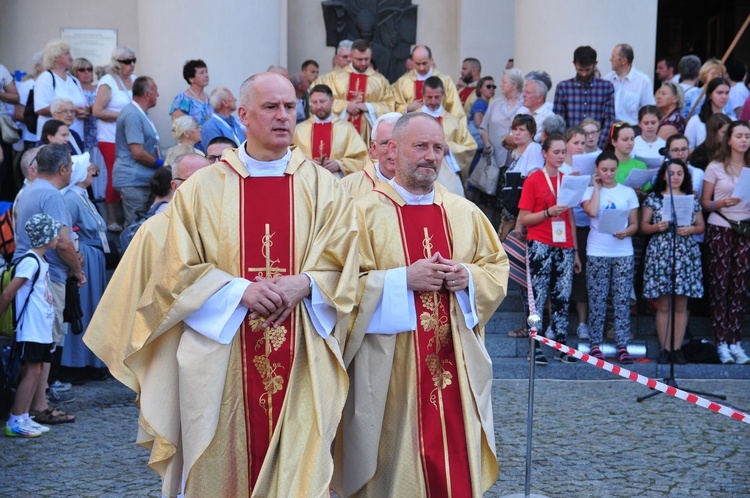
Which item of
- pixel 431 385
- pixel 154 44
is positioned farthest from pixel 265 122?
pixel 154 44

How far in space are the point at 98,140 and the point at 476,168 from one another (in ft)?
12.5

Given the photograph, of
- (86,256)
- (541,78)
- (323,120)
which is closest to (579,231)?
(541,78)

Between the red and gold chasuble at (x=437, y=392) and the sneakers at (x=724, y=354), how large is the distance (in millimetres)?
4646

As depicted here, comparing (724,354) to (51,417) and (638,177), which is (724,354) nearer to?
(638,177)

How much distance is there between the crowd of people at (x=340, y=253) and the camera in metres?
4.61

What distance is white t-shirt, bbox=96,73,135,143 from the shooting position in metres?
10.3

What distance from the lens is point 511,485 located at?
6.12 meters

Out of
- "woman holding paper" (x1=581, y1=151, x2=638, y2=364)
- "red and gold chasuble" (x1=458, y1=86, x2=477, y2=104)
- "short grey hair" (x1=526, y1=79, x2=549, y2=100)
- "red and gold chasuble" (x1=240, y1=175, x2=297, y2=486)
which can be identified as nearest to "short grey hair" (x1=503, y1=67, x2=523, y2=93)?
"short grey hair" (x1=526, y1=79, x2=549, y2=100)

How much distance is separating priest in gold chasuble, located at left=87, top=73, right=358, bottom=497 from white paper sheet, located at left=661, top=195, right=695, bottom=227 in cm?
474

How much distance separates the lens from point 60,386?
27.2ft

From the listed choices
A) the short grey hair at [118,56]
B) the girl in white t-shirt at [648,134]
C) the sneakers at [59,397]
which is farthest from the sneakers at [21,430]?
the girl in white t-shirt at [648,134]

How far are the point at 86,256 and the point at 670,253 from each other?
4.77 meters

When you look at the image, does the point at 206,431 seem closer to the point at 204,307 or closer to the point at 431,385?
the point at 204,307

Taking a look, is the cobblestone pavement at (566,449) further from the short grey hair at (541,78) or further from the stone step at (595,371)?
the short grey hair at (541,78)
